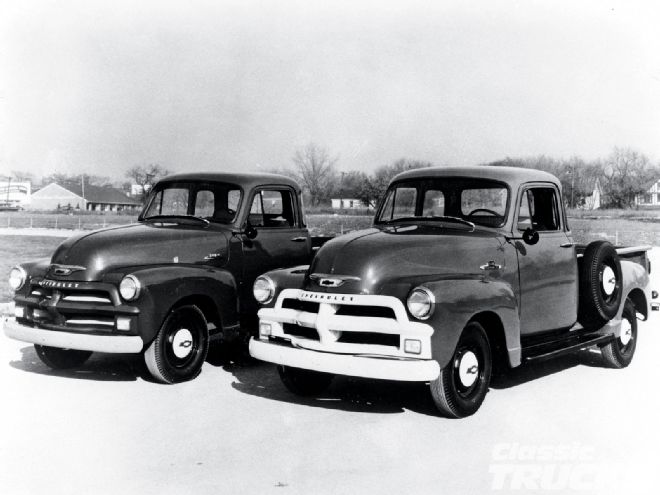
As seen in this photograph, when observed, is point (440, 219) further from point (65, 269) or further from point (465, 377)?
point (65, 269)

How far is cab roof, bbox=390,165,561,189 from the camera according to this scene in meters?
6.95

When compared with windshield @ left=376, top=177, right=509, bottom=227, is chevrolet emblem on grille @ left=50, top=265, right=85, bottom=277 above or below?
below

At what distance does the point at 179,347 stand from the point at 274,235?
2.02 m

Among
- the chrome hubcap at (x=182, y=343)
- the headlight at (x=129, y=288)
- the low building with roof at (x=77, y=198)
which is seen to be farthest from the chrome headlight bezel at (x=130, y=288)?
the low building with roof at (x=77, y=198)

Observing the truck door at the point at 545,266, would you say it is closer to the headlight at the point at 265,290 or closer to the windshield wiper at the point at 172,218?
the headlight at the point at 265,290

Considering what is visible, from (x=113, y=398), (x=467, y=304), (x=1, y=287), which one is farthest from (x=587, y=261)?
(x=1, y=287)

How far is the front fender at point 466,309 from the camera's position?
18.1 feet

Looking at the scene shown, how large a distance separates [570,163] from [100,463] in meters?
41.3

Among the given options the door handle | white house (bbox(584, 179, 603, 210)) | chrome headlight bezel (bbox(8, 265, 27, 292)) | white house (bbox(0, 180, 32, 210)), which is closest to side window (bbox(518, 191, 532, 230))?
the door handle

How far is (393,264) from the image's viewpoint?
19.3 ft

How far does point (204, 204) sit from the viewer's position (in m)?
8.62

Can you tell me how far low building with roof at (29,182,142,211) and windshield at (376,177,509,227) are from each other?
86.5 m

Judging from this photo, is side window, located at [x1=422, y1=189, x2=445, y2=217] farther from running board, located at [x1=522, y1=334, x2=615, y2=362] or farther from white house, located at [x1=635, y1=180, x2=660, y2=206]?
white house, located at [x1=635, y1=180, x2=660, y2=206]

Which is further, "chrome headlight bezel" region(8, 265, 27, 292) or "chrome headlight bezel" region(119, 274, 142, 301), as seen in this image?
"chrome headlight bezel" region(8, 265, 27, 292)
